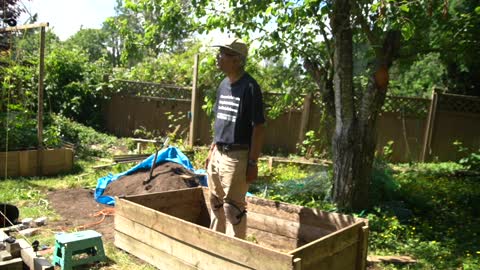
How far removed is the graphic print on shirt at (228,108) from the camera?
3482mm

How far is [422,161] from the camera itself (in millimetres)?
9398

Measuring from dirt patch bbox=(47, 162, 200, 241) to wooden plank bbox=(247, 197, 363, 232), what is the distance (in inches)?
64.0

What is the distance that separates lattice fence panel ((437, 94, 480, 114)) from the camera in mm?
9305

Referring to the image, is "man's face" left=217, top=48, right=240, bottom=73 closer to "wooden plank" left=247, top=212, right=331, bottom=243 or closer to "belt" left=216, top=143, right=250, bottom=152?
"belt" left=216, top=143, right=250, bottom=152

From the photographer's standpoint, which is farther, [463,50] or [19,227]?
[463,50]

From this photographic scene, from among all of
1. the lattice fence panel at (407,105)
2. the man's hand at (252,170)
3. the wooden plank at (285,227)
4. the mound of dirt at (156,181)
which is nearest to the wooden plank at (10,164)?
the mound of dirt at (156,181)

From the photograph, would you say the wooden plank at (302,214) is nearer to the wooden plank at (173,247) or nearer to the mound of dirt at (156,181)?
the wooden plank at (173,247)

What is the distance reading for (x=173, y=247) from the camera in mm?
3453

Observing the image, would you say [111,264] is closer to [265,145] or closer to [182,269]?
[182,269]

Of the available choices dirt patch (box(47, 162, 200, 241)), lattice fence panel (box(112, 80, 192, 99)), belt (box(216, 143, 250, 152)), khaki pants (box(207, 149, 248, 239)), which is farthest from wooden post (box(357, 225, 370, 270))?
lattice fence panel (box(112, 80, 192, 99))

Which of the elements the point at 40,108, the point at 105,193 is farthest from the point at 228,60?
the point at 40,108

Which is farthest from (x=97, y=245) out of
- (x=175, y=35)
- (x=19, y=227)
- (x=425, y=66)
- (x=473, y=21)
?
(x=425, y=66)

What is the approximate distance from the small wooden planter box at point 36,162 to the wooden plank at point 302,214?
439 cm

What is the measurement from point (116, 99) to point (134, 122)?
849 millimetres
